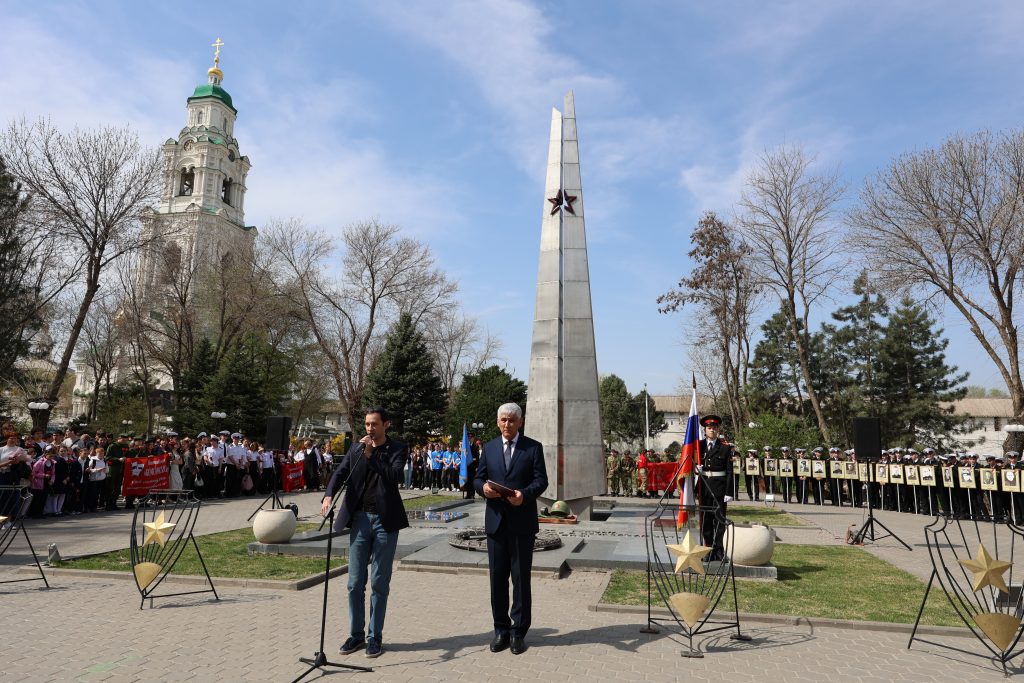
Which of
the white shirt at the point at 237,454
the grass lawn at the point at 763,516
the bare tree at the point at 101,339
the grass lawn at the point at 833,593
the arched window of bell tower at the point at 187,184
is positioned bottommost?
the grass lawn at the point at 763,516

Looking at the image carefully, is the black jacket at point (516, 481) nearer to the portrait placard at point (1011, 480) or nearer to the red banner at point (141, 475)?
the red banner at point (141, 475)

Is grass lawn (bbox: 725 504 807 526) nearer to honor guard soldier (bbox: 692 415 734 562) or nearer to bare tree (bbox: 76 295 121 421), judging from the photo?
honor guard soldier (bbox: 692 415 734 562)

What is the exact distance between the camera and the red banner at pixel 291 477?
77.6ft

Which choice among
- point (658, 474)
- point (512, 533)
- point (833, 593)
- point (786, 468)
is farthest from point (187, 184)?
point (833, 593)

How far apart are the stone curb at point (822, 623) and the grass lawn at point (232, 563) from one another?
4.04 metres

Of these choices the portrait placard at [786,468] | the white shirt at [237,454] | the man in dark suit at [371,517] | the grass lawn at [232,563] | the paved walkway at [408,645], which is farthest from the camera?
the portrait placard at [786,468]

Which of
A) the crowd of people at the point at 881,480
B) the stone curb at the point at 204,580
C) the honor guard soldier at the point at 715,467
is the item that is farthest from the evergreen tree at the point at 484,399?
Answer: the stone curb at the point at 204,580

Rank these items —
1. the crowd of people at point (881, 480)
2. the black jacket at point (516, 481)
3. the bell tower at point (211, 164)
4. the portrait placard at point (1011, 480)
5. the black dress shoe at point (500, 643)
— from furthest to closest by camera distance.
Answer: the bell tower at point (211, 164)
the crowd of people at point (881, 480)
the portrait placard at point (1011, 480)
the black jacket at point (516, 481)
the black dress shoe at point (500, 643)

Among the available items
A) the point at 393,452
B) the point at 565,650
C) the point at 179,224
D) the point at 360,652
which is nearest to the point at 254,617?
the point at 360,652

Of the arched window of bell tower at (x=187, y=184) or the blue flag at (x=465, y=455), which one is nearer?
the blue flag at (x=465, y=455)

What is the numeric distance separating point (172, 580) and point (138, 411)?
3805 cm

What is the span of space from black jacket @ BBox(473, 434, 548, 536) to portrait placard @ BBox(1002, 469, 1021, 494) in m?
15.3

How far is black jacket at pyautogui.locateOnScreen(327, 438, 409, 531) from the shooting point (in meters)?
5.20

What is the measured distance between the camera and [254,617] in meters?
6.36
